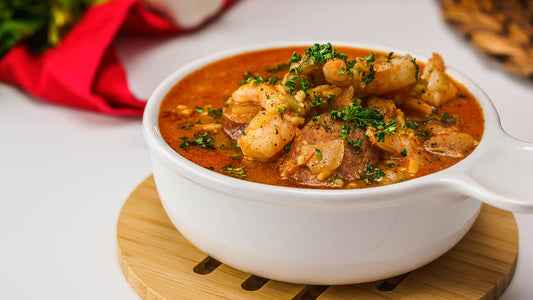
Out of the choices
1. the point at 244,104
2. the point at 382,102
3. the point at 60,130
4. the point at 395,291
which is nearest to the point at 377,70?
the point at 382,102

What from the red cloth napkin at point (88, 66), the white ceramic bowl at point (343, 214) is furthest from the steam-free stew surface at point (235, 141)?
the red cloth napkin at point (88, 66)

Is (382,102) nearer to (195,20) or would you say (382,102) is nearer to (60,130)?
(60,130)

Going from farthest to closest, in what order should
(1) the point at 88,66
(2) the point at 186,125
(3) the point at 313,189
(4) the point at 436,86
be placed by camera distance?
(1) the point at 88,66 < (4) the point at 436,86 < (2) the point at 186,125 < (3) the point at 313,189

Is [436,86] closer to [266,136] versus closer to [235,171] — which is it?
[266,136]

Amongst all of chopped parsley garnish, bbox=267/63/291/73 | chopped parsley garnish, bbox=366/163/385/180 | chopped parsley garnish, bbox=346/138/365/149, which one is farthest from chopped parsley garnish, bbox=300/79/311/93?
chopped parsley garnish, bbox=267/63/291/73

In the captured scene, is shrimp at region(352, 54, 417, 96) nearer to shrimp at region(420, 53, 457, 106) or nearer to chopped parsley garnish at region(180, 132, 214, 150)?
shrimp at region(420, 53, 457, 106)

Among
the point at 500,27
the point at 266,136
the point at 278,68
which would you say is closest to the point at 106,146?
the point at 278,68

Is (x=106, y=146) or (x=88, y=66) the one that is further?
(x=88, y=66)

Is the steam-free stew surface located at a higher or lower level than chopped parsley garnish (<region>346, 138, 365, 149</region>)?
lower
